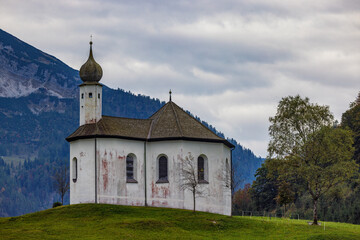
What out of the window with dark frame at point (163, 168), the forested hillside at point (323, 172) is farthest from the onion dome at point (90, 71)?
the forested hillside at point (323, 172)

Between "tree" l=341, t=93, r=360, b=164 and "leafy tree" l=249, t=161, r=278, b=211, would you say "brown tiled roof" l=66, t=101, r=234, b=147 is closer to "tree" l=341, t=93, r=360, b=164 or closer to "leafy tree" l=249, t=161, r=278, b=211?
"leafy tree" l=249, t=161, r=278, b=211

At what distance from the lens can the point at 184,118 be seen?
69125 millimetres

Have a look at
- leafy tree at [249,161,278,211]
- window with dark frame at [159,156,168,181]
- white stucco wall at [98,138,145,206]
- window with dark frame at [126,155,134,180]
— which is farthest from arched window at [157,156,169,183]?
leafy tree at [249,161,278,211]

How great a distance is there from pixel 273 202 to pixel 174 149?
Answer: 40.2 meters

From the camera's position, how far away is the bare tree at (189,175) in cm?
6359

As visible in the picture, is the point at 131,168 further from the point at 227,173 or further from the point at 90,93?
the point at 227,173

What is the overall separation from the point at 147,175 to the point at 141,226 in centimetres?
1406

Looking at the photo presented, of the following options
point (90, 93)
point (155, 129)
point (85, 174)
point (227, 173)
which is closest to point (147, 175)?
point (155, 129)

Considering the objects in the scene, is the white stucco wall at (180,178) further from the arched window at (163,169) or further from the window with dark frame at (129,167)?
the window with dark frame at (129,167)

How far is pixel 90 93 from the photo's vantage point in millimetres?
68125

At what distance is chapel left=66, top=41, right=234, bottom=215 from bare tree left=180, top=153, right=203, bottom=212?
0.20 meters

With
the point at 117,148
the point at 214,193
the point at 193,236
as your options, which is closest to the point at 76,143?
the point at 117,148

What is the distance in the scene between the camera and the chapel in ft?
210

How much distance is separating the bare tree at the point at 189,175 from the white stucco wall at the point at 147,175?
367 mm
